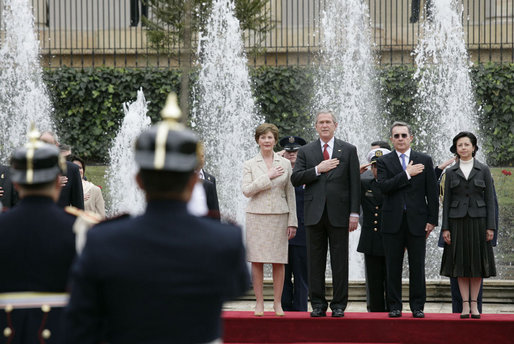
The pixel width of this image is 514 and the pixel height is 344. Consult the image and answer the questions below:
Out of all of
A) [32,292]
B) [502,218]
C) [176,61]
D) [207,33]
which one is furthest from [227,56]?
[32,292]

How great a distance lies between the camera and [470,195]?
7312 mm

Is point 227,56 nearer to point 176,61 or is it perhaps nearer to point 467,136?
point 176,61

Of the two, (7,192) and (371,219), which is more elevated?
(7,192)

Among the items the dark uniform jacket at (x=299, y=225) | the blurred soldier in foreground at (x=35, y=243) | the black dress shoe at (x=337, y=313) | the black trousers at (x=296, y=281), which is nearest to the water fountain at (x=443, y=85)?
the dark uniform jacket at (x=299, y=225)

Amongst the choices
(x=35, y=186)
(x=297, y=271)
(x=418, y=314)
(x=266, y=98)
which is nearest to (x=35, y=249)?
(x=35, y=186)

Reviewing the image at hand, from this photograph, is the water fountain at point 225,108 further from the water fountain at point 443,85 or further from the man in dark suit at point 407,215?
the man in dark suit at point 407,215

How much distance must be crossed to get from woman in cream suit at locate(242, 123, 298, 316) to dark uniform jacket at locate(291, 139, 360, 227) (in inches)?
6.7

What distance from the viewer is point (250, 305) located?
8922mm

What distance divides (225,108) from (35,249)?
534 inches

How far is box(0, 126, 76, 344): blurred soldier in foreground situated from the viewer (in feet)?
11.0

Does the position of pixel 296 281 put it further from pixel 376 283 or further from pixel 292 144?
pixel 292 144

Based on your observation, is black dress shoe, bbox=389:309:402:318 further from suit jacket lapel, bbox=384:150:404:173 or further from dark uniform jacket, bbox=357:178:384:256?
suit jacket lapel, bbox=384:150:404:173

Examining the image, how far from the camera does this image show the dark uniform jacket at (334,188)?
7395mm

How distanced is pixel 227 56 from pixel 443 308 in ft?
33.1
